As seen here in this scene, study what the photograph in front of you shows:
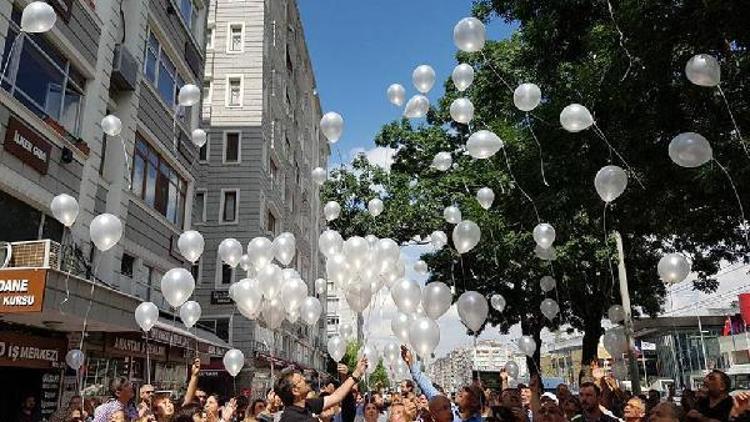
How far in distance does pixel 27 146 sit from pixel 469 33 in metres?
8.16

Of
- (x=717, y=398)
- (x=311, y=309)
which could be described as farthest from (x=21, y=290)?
(x=717, y=398)

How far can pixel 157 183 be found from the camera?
1825cm

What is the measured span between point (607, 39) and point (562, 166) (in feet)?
7.62

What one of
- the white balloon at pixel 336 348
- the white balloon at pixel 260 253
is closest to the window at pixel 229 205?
the white balloon at pixel 260 253

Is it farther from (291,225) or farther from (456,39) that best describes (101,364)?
(291,225)

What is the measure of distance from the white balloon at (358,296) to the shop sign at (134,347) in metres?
6.18

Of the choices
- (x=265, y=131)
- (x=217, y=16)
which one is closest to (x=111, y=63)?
(x=265, y=131)

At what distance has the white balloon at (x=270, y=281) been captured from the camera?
33.6 feet

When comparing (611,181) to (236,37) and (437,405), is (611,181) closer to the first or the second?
(437,405)

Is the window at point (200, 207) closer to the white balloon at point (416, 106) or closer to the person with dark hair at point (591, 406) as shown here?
the white balloon at point (416, 106)

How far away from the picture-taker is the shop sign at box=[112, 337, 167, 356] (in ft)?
43.6

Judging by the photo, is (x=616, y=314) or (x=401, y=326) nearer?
(x=401, y=326)

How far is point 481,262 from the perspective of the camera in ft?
70.3

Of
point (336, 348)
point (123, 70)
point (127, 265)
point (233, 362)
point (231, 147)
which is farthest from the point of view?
point (231, 147)
